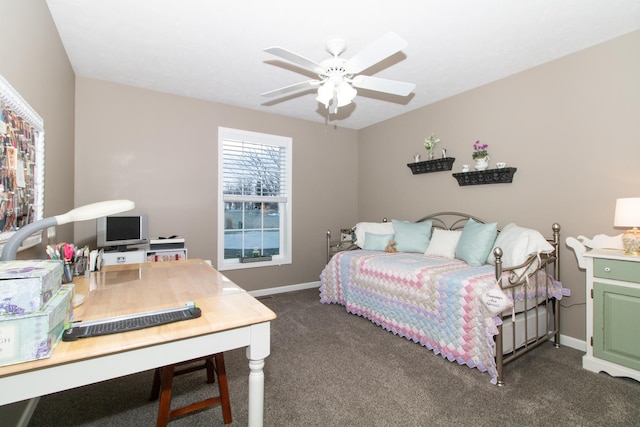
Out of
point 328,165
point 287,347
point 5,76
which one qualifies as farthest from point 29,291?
point 328,165

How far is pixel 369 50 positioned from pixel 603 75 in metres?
2.13

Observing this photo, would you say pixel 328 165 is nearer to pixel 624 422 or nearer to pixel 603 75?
pixel 603 75

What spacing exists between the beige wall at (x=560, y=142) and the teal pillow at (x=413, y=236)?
36cm

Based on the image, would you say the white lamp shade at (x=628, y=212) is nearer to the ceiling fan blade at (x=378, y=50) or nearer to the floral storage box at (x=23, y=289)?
the ceiling fan blade at (x=378, y=50)

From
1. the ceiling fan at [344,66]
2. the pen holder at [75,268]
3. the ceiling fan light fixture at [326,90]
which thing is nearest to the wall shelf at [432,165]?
the ceiling fan at [344,66]

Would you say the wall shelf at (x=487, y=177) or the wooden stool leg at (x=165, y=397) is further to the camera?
the wall shelf at (x=487, y=177)

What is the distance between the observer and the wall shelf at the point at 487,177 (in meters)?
3.14

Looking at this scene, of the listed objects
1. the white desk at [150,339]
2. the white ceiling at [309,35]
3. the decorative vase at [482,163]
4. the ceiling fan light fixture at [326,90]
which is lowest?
the white desk at [150,339]

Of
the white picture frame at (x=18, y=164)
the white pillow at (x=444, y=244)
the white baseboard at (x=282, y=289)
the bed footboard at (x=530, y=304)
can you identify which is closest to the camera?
the white picture frame at (x=18, y=164)

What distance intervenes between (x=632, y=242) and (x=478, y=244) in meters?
1.02

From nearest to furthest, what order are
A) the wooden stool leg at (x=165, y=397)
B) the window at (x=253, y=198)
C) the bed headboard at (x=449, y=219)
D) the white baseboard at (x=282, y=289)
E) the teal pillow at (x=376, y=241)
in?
the wooden stool leg at (x=165, y=397) → the bed headboard at (x=449, y=219) → the teal pillow at (x=376, y=241) → the window at (x=253, y=198) → the white baseboard at (x=282, y=289)

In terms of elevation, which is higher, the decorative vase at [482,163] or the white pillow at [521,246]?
the decorative vase at [482,163]

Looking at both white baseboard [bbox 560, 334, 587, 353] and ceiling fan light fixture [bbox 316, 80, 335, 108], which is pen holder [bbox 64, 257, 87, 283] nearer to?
ceiling fan light fixture [bbox 316, 80, 335, 108]

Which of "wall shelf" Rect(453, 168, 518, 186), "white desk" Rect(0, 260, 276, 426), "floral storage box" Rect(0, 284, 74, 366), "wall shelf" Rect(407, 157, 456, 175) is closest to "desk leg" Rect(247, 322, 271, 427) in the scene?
"white desk" Rect(0, 260, 276, 426)
